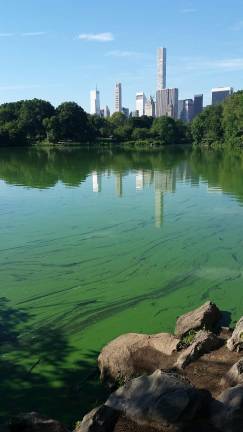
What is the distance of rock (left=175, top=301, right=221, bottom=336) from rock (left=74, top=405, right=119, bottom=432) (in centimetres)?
294

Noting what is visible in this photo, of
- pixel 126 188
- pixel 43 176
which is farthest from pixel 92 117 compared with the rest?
pixel 126 188

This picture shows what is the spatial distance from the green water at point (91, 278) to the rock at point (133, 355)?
273 millimetres

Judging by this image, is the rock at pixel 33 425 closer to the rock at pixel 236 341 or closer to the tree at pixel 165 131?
the rock at pixel 236 341

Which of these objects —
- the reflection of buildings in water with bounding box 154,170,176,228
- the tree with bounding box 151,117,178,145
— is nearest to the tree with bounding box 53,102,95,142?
the tree with bounding box 151,117,178,145

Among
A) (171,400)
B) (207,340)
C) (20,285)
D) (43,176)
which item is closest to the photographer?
(171,400)

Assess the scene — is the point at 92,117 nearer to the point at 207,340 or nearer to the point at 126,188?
the point at 126,188

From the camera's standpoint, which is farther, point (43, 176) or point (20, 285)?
point (43, 176)

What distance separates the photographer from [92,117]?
104m

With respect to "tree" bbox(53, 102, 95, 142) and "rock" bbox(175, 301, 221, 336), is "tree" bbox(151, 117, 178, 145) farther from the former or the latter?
"rock" bbox(175, 301, 221, 336)

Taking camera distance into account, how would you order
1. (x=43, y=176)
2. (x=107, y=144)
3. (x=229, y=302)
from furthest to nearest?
(x=107, y=144)
(x=43, y=176)
(x=229, y=302)

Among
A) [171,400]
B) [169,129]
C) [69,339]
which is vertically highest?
[169,129]

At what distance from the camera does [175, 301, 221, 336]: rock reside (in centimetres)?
755

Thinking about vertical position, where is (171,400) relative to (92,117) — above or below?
below

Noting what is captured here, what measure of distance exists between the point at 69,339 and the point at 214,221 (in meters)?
9.96
